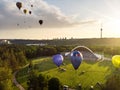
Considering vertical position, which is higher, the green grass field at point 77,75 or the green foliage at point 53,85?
the green foliage at point 53,85

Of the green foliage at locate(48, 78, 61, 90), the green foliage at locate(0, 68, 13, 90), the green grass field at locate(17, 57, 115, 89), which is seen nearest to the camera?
the green foliage at locate(48, 78, 61, 90)

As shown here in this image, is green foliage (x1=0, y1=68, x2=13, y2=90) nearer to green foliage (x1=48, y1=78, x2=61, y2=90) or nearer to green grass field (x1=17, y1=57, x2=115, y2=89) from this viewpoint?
green grass field (x1=17, y1=57, x2=115, y2=89)

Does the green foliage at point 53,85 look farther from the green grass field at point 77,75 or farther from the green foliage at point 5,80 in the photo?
the green grass field at point 77,75

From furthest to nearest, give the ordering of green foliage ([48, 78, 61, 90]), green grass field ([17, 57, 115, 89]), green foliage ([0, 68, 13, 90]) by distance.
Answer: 1. green grass field ([17, 57, 115, 89])
2. green foliage ([0, 68, 13, 90])
3. green foliage ([48, 78, 61, 90])

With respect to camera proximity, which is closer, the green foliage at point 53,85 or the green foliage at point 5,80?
the green foliage at point 53,85

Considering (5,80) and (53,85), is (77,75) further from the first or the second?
(53,85)

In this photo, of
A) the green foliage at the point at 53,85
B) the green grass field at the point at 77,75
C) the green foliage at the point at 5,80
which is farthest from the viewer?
the green grass field at the point at 77,75

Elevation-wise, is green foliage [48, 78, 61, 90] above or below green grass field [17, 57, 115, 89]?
above

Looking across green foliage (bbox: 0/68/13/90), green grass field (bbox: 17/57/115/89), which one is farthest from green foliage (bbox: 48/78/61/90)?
green grass field (bbox: 17/57/115/89)

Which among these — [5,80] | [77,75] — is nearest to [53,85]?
[5,80]

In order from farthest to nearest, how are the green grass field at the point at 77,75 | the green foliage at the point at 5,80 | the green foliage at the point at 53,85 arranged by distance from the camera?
the green grass field at the point at 77,75 < the green foliage at the point at 5,80 < the green foliage at the point at 53,85

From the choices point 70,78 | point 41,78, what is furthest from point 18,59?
point 41,78

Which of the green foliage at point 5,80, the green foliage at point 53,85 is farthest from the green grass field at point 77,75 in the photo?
the green foliage at point 53,85

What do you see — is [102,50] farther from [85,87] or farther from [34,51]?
[85,87]
